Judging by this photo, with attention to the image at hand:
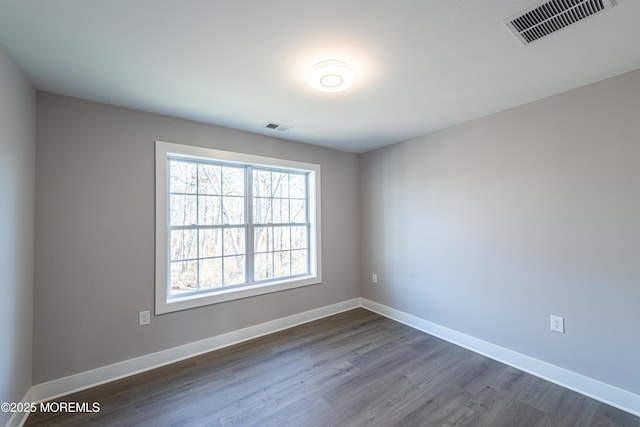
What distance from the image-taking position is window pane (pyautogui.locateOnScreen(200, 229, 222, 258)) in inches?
114

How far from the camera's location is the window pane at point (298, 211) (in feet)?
12.0

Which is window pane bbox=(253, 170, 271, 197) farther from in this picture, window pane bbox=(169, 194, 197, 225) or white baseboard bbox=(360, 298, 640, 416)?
white baseboard bbox=(360, 298, 640, 416)

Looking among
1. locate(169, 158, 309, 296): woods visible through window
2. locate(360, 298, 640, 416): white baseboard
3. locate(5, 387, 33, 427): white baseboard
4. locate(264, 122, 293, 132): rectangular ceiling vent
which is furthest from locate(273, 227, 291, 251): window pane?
locate(5, 387, 33, 427): white baseboard

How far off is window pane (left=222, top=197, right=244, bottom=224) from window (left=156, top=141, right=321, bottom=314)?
0.04 ft

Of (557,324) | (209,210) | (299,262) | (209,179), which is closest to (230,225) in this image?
(209,210)

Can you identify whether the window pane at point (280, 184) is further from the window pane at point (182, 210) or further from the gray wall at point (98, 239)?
the window pane at point (182, 210)

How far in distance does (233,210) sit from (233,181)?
0.35 m

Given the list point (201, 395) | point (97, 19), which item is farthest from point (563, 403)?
point (97, 19)

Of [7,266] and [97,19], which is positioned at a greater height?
[97,19]

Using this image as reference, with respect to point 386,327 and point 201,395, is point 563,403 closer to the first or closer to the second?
point 386,327

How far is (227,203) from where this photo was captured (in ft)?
10.1

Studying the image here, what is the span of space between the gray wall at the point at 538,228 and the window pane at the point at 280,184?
1.62 meters

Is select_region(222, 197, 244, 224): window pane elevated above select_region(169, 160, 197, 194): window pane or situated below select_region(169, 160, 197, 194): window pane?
below

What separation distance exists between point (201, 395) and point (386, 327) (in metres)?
2.21
